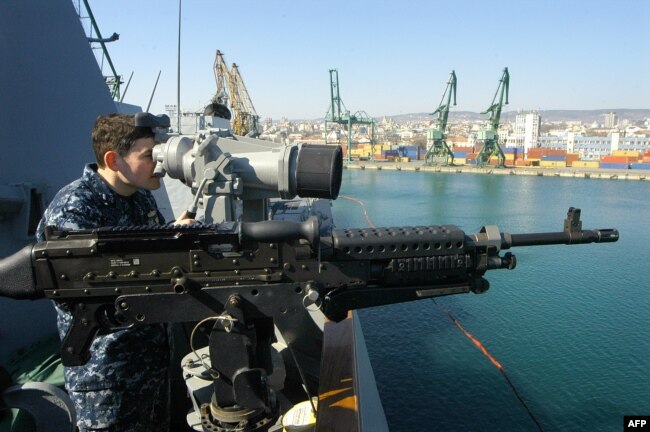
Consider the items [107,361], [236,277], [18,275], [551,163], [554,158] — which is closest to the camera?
[18,275]

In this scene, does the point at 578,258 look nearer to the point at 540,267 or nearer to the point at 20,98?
the point at 540,267

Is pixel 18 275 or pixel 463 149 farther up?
pixel 463 149

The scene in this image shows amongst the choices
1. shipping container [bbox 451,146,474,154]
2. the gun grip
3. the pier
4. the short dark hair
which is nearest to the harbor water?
the gun grip

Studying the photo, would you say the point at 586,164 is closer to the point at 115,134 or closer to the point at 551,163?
the point at 551,163

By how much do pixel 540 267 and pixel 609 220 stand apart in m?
10.6

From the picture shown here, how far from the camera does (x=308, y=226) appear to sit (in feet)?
6.53

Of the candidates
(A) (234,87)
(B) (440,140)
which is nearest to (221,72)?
(A) (234,87)

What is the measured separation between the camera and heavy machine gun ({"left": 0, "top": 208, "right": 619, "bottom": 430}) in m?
1.97

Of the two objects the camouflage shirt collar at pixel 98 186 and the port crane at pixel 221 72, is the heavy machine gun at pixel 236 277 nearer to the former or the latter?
the camouflage shirt collar at pixel 98 186

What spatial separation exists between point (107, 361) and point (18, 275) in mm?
611

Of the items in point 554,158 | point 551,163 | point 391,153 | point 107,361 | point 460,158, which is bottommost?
point 551,163

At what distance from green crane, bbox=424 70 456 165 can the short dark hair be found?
7219 cm

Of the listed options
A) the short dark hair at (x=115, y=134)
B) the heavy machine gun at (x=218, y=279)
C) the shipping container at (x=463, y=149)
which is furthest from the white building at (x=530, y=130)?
the short dark hair at (x=115, y=134)

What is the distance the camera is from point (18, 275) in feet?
6.40
